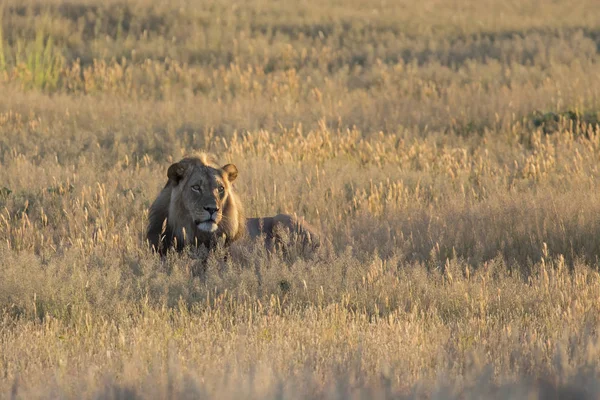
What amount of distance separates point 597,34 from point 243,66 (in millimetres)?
12945

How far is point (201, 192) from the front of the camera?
8.10m

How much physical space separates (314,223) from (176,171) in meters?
2.45

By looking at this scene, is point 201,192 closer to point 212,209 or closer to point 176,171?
point 212,209

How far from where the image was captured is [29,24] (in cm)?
2617

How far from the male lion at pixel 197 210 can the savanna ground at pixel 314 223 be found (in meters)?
0.26

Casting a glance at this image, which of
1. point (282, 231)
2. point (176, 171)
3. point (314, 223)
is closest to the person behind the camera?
point (176, 171)

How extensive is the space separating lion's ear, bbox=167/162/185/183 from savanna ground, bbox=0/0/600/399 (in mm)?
770

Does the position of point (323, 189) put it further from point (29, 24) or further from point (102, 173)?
point (29, 24)

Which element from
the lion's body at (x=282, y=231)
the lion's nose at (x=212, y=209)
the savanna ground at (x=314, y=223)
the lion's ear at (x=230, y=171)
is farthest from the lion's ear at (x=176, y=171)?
the lion's body at (x=282, y=231)

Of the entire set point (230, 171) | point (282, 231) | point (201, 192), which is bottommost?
point (282, 231)

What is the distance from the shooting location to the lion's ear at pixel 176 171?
27.1 feet

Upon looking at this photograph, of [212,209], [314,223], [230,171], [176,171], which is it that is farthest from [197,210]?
[314,223]

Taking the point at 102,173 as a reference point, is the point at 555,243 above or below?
below

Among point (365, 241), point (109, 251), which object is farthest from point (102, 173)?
point (365, 241)
